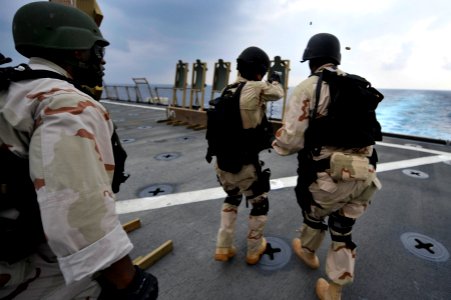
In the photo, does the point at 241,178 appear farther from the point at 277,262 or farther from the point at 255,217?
the point at 277,262

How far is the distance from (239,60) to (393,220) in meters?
2.78

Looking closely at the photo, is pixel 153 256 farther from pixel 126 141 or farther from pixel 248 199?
pixel 126 141

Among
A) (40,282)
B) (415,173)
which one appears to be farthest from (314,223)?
(415,173)

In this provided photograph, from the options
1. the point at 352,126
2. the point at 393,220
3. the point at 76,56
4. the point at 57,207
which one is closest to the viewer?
the point at 57,207

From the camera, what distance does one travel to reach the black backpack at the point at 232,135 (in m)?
2.06

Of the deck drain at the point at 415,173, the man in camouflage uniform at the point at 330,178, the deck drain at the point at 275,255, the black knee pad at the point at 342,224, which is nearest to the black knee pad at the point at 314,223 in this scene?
the man in camouflage uniform at the point at 330,178

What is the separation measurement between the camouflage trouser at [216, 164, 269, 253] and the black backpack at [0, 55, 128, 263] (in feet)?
5.01

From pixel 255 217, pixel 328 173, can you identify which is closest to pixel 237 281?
pixel 255 217

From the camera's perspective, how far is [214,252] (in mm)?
2373

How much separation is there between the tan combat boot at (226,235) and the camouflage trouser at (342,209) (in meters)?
0.81

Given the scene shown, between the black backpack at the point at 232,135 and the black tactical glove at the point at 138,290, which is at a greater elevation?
the black backpack at the point at 232,135

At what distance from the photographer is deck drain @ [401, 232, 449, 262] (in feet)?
7.52

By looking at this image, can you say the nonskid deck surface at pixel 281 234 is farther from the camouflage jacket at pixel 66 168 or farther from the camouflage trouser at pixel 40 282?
the camouflage jacket at pixel 66 168

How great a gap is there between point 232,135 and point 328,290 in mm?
1486
